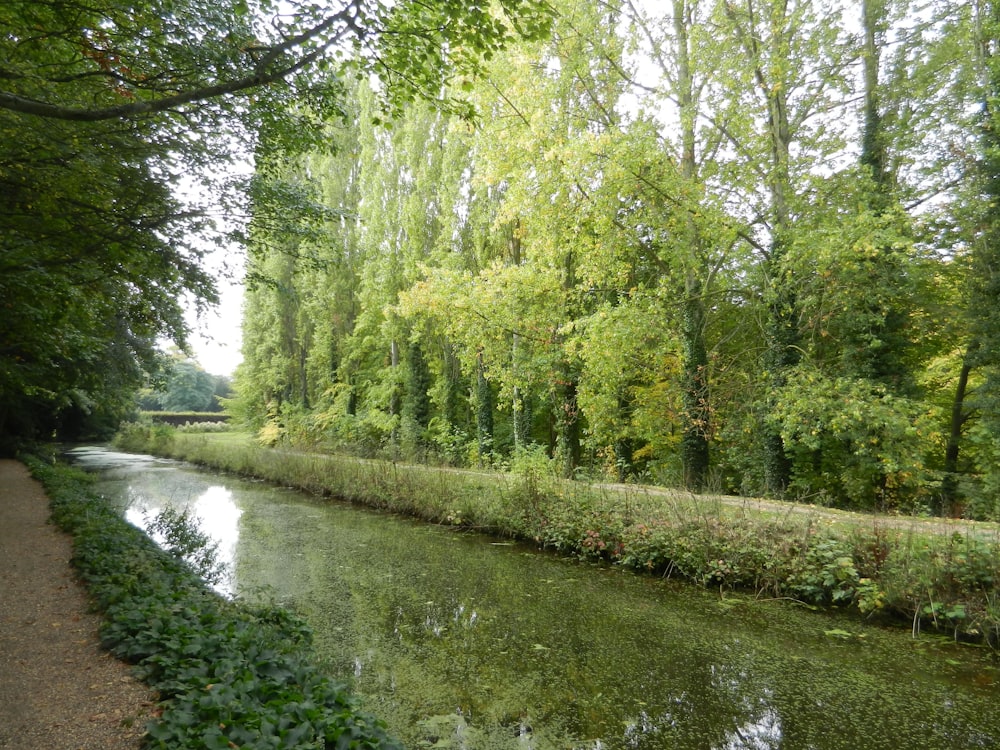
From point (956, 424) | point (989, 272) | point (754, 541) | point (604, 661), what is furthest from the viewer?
point (956, 424)

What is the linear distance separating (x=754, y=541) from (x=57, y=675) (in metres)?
7.13

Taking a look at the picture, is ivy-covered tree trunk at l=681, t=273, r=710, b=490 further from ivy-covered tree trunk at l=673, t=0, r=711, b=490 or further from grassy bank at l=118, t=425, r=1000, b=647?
grassy bank at l=118, t=425, r=1000, b=647

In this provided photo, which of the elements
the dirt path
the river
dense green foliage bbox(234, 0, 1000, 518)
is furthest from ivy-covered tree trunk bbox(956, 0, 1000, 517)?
the dirt path

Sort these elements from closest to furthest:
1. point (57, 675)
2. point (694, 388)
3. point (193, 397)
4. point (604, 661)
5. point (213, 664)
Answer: point (213, 664) < point (57, 675) < point (604, 661) < point (694, 388) < point (193, 397)

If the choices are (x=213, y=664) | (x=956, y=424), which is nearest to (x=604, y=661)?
(x=213, y=664)

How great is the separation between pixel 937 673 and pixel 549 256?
9373 mm

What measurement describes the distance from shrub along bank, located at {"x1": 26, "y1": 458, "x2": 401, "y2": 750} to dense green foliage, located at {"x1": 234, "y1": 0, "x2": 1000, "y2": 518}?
14.7 feet

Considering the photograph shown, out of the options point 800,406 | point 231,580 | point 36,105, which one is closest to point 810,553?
point 800,406

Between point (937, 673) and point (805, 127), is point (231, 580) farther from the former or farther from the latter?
point (805, 127)

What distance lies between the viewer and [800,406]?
9.50 m

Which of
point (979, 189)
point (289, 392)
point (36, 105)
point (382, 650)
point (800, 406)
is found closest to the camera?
point (36, 105)

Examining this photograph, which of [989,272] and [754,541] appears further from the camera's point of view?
[989,272]

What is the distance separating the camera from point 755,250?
1265 centimetres

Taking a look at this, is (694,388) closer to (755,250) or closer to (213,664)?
(755,250)
